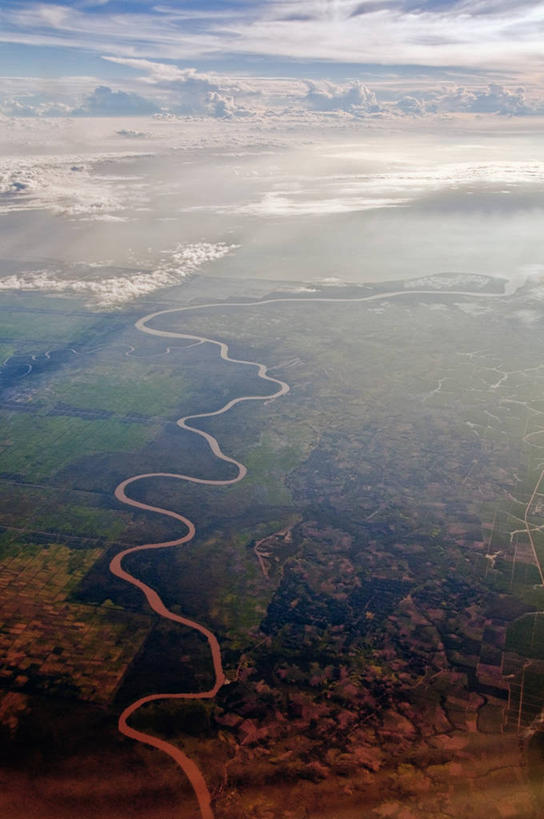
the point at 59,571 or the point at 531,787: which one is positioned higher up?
the point at 59,571

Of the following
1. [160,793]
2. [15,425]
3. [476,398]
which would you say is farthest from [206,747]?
[476,398]

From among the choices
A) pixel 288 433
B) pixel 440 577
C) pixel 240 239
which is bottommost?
pixel 440 577

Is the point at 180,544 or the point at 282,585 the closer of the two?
the point at 282,585

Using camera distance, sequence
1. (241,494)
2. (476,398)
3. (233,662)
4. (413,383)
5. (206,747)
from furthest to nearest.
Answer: (413,383) → (476,398) → (241,494) → (233,662) → (206,747)

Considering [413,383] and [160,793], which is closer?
[160,793]

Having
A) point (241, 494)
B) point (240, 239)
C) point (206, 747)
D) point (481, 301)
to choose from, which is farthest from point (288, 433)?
point (240, 239)

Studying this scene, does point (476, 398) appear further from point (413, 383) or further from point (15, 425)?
point (15, 425)

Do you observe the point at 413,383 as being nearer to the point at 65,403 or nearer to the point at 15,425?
the point at 65,403

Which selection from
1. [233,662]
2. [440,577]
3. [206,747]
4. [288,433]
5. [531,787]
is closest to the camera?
[531,787]

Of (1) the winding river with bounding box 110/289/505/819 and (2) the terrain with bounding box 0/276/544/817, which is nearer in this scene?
(2) the terrain with bounding box 0/276/544/817

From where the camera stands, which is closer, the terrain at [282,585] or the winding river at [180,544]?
the terrain at [282,585]

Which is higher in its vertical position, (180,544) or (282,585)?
(180,544)
